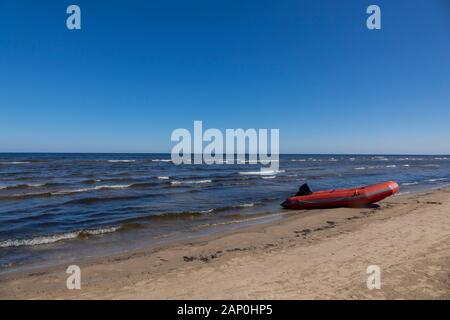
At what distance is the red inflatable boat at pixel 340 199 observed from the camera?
14273mm

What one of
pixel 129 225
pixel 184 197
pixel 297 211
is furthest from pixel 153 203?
pixel 297 211

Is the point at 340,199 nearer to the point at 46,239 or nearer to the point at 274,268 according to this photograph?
the point at 274,268

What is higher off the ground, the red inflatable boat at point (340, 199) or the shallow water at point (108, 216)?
the red inflatable boat at point (340, 199)

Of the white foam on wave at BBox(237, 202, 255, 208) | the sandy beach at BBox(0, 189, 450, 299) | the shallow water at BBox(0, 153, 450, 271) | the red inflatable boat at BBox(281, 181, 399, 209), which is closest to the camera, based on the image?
the sandy beach at BBox(0, 189, 450, 299)

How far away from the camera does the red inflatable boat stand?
14.3 metres

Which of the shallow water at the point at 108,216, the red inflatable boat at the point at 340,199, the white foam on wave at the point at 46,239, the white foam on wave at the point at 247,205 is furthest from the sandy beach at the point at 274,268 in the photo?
the white foam on wave at the point at 247,205

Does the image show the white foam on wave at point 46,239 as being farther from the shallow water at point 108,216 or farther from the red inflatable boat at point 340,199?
the red inflatable boat at point 340,199

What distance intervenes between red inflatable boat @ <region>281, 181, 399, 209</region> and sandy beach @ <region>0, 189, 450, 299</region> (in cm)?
423

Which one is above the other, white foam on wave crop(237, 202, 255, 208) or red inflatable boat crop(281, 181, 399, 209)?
red inflatable boat crop(281, 181, 399, 209)

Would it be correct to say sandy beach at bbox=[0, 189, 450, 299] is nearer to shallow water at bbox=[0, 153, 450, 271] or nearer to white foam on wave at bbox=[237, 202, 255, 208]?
shallow water at bbox=[0, 153, 450, 271]

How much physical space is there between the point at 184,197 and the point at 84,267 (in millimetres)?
10771

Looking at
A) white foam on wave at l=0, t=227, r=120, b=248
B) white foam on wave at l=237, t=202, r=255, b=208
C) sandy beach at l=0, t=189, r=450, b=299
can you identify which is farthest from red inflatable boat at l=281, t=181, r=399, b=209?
white foam on wave at l=0, t=227, r=120, b=248

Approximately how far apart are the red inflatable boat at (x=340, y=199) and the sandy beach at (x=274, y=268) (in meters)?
4.23
